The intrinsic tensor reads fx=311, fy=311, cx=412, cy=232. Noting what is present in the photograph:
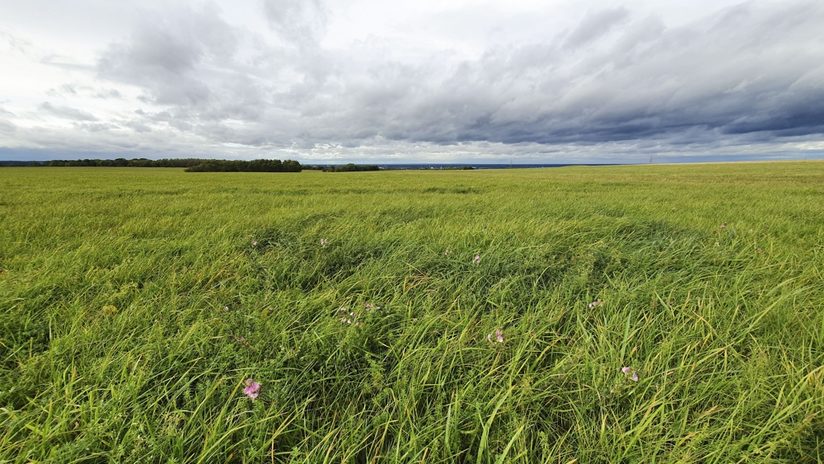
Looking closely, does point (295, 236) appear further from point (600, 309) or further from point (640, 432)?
point (640, 432)

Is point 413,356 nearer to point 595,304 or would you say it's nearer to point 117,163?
point 595,304

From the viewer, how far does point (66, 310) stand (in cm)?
231

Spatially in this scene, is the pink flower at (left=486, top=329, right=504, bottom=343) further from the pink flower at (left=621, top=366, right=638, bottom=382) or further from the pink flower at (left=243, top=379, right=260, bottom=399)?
the pink flower at (left=243, top=379, right=260, bottom=399)

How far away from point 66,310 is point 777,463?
420cm

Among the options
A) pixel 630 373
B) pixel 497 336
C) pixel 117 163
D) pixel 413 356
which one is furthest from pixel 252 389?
pixel 117 163

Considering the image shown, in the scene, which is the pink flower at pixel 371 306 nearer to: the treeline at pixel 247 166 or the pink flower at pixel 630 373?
the pink flower at pixel 630 373

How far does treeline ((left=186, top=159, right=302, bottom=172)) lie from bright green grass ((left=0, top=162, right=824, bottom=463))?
217ft

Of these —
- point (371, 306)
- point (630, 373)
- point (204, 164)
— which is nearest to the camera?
point (630, 373)

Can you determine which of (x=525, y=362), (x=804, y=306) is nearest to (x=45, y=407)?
(x=525, y=362)

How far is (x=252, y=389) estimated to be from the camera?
5.01ft

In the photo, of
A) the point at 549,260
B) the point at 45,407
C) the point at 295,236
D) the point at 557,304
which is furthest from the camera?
the point at 295,236

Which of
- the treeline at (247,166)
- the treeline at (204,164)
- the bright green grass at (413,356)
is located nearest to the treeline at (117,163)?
the treeline at (204,164)

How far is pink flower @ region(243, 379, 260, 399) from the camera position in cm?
151

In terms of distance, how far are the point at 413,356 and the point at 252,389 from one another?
865mm
